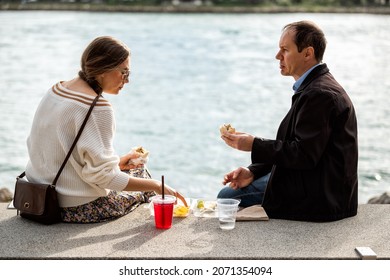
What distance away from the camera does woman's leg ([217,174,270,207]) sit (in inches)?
141

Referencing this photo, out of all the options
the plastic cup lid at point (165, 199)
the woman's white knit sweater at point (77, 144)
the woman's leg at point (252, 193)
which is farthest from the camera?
the woman's leg at point (252, 193)

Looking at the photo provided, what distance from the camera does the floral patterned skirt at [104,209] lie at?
3.33 meters

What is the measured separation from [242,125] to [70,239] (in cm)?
1420

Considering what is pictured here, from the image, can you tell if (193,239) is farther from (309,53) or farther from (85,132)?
(309,53)

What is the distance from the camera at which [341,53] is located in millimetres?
30891

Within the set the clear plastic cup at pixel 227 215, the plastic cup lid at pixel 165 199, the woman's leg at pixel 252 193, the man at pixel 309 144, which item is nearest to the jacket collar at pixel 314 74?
the man at pixel 309 144

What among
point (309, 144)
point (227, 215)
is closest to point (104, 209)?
point (227, 215)

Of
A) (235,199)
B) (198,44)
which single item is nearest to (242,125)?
(235,199)

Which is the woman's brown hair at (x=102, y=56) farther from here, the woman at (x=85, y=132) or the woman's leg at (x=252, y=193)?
the woman's leg at (x=252, y=193)

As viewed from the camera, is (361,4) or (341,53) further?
(361,4)

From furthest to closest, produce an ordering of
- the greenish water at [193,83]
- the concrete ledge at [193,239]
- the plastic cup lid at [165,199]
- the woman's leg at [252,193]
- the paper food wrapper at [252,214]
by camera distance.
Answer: the greenish water at [193,83] < the woman's leg at [252,193] < the paper food wrapper at [252,214] < the plastic cup lid at [165,199] < the concrete ledge at [193,239]

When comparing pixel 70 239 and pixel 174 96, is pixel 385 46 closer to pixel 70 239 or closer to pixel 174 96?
pixel 174 96

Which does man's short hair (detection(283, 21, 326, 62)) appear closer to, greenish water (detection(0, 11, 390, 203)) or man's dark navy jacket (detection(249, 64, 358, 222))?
man's dark navy jacket (detection(249, 64, 358, 222))

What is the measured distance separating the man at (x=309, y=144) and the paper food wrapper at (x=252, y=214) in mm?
58
